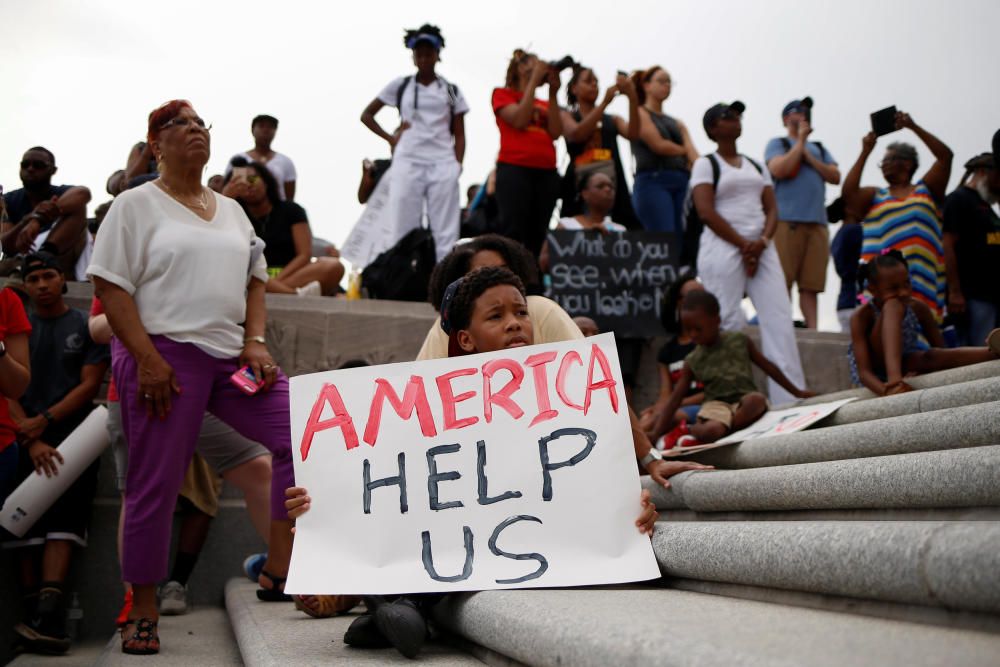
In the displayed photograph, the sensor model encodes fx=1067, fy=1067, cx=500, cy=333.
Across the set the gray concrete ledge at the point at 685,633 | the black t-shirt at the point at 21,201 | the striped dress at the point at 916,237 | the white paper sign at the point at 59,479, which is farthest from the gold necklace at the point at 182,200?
the striped dress at the point at 916,237

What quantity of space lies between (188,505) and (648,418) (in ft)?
9.11

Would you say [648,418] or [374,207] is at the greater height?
[374,207]

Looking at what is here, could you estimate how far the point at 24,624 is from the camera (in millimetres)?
5184

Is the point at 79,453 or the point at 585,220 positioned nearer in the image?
A: the point at 79,453

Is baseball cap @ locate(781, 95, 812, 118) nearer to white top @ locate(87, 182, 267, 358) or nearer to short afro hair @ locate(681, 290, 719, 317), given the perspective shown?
short afro hair @ locate(681, 290, 719, 317)

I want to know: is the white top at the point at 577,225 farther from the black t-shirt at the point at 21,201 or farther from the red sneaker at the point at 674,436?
the black t-shirt at the point at 21,201

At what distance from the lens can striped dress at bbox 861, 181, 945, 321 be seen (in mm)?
7238

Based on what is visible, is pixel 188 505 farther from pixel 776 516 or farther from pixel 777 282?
pixel 777 282

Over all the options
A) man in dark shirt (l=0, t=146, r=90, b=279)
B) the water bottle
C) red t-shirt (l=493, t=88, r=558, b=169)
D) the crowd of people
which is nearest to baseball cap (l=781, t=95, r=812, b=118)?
the crowd of people

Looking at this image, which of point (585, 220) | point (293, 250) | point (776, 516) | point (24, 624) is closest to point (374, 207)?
point (293, 250)

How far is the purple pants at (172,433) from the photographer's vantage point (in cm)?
372

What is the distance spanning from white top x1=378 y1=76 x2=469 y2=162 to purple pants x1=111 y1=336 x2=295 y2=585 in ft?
14.0

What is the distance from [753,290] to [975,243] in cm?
144

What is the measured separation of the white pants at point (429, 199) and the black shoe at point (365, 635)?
526 cm
